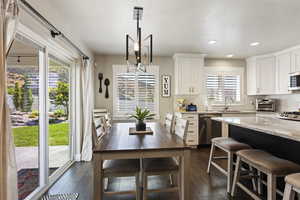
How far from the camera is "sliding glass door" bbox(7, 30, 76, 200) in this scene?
1843 millimetres

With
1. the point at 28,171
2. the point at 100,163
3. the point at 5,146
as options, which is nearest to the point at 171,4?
the point at 100,163

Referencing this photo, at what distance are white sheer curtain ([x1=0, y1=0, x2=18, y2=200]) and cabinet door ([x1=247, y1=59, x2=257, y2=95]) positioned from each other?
17.7 feet

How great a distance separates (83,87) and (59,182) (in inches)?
71.5

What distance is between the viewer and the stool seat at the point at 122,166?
1804 millimetres

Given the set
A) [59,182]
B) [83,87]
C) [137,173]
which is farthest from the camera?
[83,87]

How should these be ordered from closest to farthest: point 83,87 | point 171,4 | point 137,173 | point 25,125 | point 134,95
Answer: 1. point 137,173
2. point 25,125
3. point 171,4
4. point 83,87
5. point 134,95

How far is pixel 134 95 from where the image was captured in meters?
4.71

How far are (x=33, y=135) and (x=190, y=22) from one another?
111 inches

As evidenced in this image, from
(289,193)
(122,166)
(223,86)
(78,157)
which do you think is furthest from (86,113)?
(223,86)

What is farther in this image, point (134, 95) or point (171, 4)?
point (134, 95)

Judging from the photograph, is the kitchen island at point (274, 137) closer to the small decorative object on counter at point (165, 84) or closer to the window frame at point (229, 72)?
the small decorative object on counter at point (165, 84)

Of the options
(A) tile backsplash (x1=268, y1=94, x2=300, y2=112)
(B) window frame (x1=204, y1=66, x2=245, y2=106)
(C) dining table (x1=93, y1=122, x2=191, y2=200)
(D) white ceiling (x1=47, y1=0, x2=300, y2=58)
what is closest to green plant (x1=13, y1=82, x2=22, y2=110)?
(C) dining table (x1=93, y1=122, x2=191, y2=200)

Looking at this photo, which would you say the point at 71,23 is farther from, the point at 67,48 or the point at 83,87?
the point at 83,87

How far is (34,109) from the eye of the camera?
2.16m
